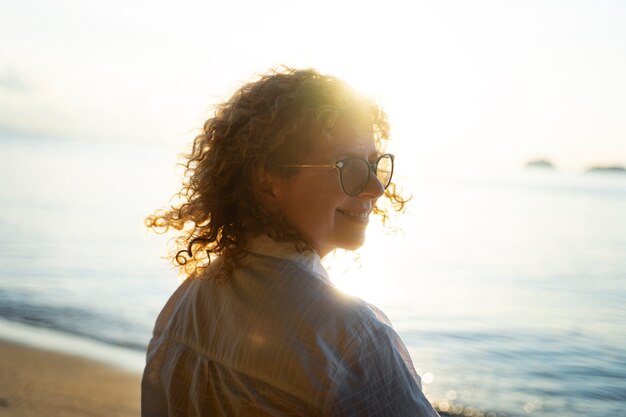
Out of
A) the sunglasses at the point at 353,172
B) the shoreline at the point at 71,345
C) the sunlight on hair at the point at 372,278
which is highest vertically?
the sunglasses at the point at 353,172

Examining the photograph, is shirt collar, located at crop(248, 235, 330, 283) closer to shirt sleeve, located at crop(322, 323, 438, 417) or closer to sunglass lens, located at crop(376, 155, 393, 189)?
shirt sleeve, located at crop(322, 323, 438, 417)

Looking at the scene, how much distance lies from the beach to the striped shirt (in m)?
3.89

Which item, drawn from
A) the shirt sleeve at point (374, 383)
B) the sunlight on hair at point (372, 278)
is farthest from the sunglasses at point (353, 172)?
the sunlight on hair at point (372, 278)

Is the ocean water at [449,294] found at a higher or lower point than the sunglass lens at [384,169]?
lower

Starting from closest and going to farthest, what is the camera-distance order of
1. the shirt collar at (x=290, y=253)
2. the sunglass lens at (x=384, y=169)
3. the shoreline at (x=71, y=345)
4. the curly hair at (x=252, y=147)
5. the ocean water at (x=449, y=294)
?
the shirt collar at (x=290, y=253) < the curly hair at (x=252, y=147) < the sunglass lens at (x=384, y=169) < the shoreline at (x=71, y=345) < the ocean water at (x=449, y=294)

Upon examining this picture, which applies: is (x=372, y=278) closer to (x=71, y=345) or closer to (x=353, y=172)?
(x=71, y=345)

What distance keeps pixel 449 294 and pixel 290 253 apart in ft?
38.2

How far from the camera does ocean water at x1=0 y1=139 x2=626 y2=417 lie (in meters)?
8.02

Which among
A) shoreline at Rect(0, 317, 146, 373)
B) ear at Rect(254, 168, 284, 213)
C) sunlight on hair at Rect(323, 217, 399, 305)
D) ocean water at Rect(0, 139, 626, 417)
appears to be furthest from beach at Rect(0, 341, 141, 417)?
ear at Rect(254, 168, 284, 213)

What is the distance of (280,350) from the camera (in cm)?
163

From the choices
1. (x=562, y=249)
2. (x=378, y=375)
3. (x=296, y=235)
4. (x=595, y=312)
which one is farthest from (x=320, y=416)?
(x=562, y=249)

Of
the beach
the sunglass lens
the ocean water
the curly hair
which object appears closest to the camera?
the curly hair

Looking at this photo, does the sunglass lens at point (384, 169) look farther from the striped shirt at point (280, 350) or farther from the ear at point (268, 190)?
the striped shirt at point (280, 350)

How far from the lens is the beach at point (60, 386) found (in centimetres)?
559
